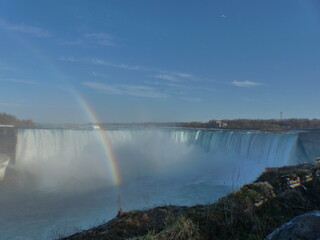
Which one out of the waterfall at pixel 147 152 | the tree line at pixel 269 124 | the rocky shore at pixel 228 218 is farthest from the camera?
the tree line at pixel 269 124

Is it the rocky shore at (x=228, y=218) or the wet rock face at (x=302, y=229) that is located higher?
the wet rock face at (x=302, y=229)

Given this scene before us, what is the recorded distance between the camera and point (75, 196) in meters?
17.3

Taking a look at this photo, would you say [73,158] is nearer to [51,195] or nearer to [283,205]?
[51,195]

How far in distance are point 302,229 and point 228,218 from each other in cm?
167

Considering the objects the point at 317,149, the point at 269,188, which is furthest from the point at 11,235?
the point at 317,149

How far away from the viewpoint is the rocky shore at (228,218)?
4.31 meters

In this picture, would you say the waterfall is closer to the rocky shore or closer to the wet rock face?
the rocky shore

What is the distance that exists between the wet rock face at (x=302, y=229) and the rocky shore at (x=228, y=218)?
0.07 metres

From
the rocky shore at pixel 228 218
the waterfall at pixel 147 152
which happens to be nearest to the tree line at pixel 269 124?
the waterfall at pixel 147 152

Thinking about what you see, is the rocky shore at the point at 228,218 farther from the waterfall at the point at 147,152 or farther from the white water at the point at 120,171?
the waterfall at the point at 147,152

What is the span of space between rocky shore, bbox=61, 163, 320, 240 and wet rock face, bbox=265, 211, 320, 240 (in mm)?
65

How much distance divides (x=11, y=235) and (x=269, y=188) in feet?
30.5

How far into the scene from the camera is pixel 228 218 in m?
4.67

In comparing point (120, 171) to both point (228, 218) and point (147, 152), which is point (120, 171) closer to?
point (147, 152)
